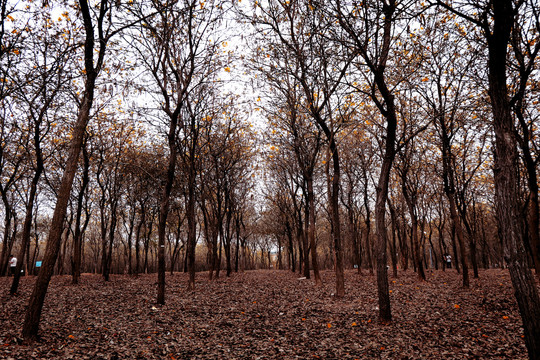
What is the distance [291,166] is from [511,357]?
15527 mm

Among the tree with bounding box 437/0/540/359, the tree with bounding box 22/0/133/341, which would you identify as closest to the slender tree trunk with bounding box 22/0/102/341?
the tree with bounding box 22/0/133/341

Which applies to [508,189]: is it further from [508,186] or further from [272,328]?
[272,328]

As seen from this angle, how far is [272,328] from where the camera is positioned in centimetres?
803

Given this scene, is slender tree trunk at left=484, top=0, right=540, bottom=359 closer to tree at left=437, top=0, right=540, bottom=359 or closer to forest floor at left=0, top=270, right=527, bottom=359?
tree at left=437, top=0, right=540, bottom=359

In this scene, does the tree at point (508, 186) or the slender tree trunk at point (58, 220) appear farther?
the slender tree trunk at point (58, 220)

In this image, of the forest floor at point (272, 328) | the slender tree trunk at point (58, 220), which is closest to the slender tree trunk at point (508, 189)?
the forest floor at point (272, 328)

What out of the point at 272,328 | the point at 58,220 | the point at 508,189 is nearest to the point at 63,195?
the point at 58,220

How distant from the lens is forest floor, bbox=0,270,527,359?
232 inches

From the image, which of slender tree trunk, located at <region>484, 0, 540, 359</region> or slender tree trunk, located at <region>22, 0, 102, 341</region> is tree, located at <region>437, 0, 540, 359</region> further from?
slender tree trunk, located at <region>22, 0, 102, 341</region>

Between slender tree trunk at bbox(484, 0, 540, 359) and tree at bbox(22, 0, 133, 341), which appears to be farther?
tree at bbox(22, 0, 133, 341)

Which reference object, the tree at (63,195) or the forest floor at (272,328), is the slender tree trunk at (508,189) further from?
the tree at (63,195)

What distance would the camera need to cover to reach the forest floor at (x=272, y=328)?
5.89 metres

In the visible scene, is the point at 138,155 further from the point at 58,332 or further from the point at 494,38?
the point at 494,38

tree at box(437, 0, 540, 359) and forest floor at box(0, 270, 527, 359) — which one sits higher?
tree at box(437, 0, 540, 359)
